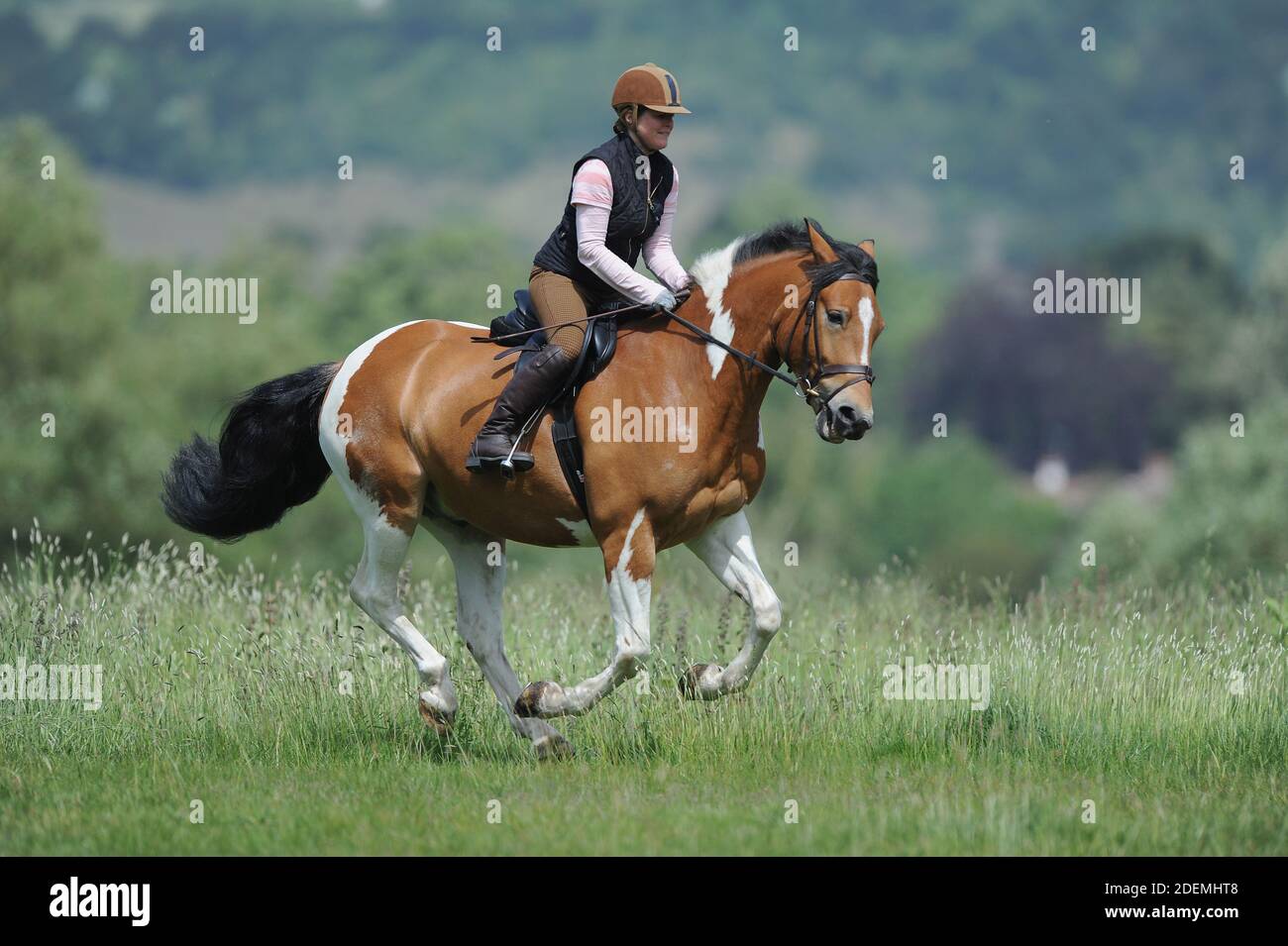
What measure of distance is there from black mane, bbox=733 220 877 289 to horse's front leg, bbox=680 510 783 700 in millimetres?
1361

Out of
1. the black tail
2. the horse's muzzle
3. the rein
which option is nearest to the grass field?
the black tail

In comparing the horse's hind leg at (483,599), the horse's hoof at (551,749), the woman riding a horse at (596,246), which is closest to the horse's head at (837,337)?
the woman riding a horse at (596,246)

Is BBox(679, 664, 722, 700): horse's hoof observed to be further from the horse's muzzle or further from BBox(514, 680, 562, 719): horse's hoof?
the horse's muzzle

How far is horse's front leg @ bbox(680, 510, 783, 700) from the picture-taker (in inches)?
293

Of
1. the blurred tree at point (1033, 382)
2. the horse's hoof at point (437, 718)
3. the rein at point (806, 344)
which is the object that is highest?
the blurred tree at point (1033, 382)

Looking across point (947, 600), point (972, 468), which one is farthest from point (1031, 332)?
point (947, 600)

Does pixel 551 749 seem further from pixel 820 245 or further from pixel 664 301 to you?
pixel 820 245

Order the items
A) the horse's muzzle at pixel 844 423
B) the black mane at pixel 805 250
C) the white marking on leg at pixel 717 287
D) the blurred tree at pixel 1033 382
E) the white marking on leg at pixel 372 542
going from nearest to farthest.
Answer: the horse's muzzle at pixel 844 423, the black mane at pixel 805 250, the white marking on leg at pixel 717 287, the white marking on leg at pixel 372 542, the blurred tree at pixel 1033 382

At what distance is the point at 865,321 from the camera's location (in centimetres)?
709

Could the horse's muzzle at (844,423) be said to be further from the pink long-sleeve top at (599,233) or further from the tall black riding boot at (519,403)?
the tall black riding boot at (519,403)

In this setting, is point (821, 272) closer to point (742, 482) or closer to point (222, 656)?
point (742, 482)

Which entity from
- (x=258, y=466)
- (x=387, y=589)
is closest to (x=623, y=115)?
(x=387, y=589)

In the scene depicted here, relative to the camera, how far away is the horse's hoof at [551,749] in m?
7.66

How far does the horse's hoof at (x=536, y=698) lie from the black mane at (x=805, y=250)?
2.40 meters
